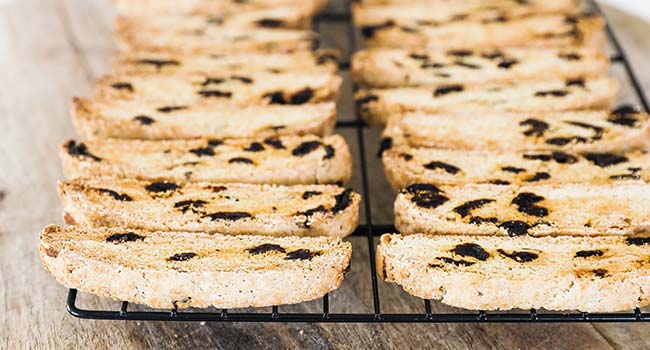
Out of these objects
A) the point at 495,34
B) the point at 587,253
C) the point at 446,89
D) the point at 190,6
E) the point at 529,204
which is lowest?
the point at 587,253

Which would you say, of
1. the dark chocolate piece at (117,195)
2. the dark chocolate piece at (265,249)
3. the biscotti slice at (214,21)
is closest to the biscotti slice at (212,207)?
the dark chocolate piece at (117,195)

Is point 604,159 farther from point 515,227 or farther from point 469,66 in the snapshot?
point 469,66

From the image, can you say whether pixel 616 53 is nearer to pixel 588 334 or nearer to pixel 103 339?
pixel 588 334

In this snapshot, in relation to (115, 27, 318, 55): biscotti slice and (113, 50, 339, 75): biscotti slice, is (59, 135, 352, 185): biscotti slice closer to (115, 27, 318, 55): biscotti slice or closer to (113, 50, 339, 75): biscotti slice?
(113, 50, 339, 75): biscotti slice

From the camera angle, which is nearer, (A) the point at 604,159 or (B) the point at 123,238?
(B) the point at 123,238

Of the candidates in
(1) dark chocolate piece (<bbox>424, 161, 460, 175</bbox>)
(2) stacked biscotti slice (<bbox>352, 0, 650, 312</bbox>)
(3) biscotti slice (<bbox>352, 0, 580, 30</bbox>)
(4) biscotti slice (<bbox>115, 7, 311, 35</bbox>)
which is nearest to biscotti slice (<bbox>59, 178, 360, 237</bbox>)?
(2) stacked biscotti slice (<bbox>352, 0, 650, 312</bbox>)

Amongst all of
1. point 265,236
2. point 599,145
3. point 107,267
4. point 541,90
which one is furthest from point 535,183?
point 107,267

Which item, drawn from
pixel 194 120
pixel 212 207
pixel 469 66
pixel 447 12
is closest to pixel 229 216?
pixel 212 207
